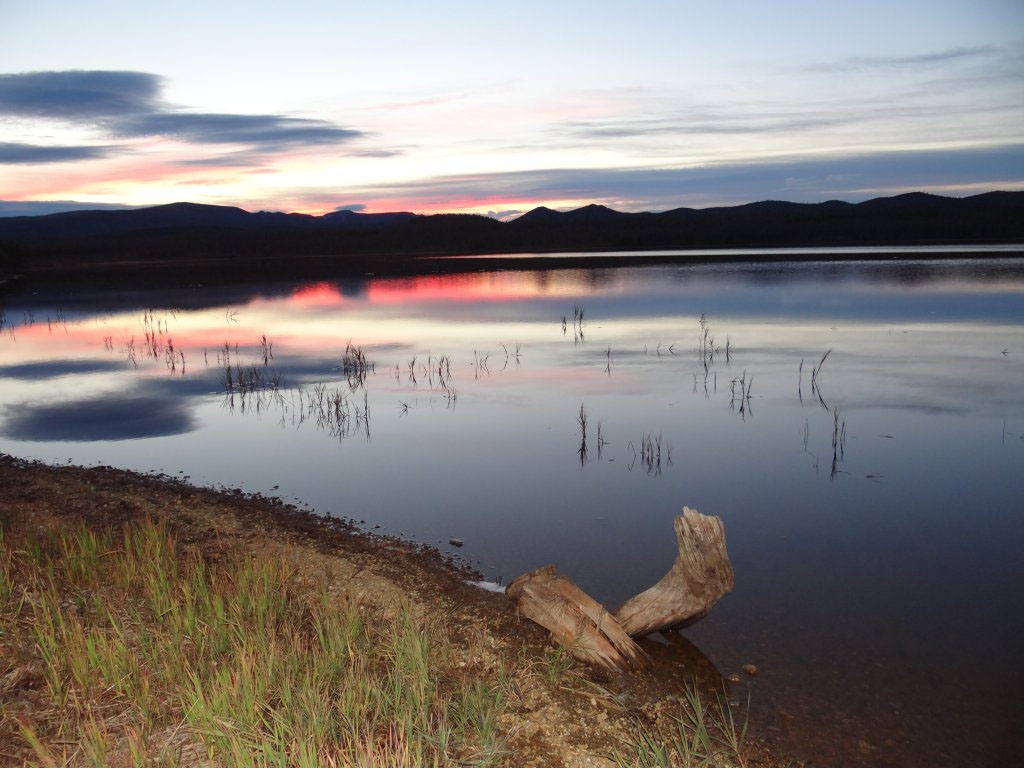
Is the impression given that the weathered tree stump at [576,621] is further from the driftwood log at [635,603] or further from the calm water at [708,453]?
the calm water at [708,453]

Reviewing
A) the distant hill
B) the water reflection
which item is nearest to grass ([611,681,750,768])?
the water reflection

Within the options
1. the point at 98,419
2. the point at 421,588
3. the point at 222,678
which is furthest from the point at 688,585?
the point at 98,419

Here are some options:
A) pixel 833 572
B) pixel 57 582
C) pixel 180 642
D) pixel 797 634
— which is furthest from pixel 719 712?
pixel 57 582

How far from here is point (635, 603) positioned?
5820 mm

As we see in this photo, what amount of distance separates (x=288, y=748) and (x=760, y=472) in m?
7.22

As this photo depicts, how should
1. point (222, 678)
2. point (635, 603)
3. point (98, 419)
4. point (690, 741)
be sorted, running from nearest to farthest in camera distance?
1. point (222, 678)
2. point (690, 741)
3. point (635, 603)
4. point (98, 419)

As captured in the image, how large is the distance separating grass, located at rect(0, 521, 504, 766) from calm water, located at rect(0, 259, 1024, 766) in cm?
209

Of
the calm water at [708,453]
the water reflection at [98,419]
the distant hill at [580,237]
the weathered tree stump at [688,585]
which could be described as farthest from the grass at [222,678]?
the distant hill at [580,237]

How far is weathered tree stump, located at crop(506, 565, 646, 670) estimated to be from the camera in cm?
526

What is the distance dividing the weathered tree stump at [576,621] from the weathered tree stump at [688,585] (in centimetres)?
33

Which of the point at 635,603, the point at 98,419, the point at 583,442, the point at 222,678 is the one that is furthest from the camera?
the point at 98,419

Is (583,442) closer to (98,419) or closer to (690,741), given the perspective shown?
(690,741)

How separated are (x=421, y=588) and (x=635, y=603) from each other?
177cm

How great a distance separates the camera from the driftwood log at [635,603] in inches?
209
